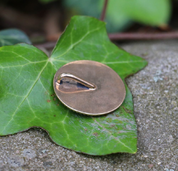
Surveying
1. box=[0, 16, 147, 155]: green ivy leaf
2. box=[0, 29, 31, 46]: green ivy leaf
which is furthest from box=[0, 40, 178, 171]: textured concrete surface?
box=[0, 29, 31, 46]: green ivy leaf

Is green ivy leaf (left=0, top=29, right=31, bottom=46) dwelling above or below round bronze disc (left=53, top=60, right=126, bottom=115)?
above

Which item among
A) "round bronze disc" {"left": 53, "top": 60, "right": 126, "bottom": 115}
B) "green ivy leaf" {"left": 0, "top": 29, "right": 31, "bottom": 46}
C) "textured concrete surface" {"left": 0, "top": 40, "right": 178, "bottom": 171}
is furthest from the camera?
"green ivy leaf" {"left": 0, "top": 29, "right": 31, "bottom": 46}

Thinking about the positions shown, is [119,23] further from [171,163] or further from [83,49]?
[171,163]

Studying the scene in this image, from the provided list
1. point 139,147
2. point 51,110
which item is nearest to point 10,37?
point 51,110

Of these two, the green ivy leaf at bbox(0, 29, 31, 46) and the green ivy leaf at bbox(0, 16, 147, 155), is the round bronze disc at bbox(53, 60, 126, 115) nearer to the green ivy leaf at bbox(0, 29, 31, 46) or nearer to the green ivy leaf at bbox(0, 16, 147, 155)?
the green ivy leaf at bbox(0, 16, 147, 155)

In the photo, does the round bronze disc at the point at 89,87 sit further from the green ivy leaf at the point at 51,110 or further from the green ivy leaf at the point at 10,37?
the green ivy leaf at the point at 10,37

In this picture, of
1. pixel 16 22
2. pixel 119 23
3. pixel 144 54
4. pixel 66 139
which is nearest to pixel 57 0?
pixel 16 22
